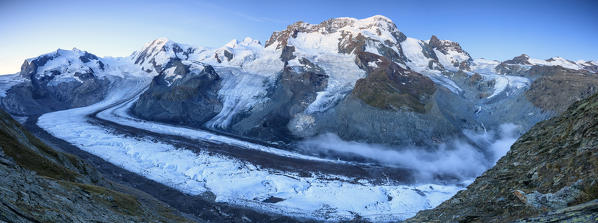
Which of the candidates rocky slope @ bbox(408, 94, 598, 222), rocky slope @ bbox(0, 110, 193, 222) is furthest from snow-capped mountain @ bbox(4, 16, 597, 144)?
rocky slope @ bbox(408, 94, 598, 222)

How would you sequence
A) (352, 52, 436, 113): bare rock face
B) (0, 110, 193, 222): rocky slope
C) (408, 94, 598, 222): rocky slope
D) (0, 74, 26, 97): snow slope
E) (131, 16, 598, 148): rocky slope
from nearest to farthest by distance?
(408, 94, 598, 222): rocky slope < (0, 110, 193, 222): rocky slope < (131, 16, 598, 148): rocky slope < (352, 52, 436, 113): bare rock face < (0, 74, 26, 97): snow slope

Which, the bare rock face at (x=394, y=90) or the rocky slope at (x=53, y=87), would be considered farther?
the rocky slope at (x=53, y=87)

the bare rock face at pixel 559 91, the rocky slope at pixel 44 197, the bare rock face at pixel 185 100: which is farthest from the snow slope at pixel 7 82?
the bare rock face at pixel 559 91

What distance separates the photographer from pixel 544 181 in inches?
410

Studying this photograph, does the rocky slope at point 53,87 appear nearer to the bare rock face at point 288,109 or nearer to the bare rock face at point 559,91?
the bare rock face at point 288,109

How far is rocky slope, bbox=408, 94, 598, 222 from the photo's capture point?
26.5 ft

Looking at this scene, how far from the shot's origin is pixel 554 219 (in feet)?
22.7

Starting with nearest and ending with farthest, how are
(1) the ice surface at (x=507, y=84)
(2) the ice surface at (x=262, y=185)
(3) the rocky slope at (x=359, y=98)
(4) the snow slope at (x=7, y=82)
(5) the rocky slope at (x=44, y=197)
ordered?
(5) the rocky slope at (x=44, y=197)
(2) the ice surface at (x=262, y=185)
(3) the rocky slope at (x=359, y=98)
(1) the ice surface at (x=507, y=84)
(4) the snow slope at (x=7, y=82)

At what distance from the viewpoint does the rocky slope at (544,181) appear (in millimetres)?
8078

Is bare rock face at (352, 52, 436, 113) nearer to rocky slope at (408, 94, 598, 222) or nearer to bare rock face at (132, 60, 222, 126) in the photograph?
bare rock face at (132, 60, 222, 126)

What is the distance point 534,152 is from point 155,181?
1972 inches

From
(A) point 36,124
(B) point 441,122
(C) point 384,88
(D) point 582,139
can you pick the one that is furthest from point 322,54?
(D) point 582,139

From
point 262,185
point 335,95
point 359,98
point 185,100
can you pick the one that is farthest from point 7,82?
point 262,185

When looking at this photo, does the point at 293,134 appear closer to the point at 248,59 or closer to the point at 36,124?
the point at 36,124
